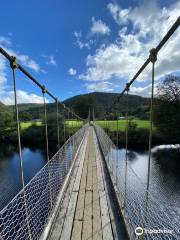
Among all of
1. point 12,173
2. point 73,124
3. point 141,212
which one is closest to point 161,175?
point 141,212

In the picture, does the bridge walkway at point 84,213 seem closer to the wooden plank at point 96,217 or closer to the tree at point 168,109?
the wooden plank at point 96,217

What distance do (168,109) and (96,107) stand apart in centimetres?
2763

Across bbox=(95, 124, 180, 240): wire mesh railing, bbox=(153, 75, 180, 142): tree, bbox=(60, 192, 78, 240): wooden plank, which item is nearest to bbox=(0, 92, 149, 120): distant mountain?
bbox=(95, 124, 180, 240): wire mesh railing

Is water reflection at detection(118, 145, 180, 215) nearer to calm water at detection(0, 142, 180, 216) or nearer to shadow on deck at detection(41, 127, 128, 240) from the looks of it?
calm water at detection(0, 142, 180, 216)

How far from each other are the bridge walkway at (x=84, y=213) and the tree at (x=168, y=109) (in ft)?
36.5

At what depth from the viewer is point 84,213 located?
170 cm

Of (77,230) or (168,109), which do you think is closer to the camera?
(77,230)

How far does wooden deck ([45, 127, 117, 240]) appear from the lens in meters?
1.39

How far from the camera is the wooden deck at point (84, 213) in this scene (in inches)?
54.9

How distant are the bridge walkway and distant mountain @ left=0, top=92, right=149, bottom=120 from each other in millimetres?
976

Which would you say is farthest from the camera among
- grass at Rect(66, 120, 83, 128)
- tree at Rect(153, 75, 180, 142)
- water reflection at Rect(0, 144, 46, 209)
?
tree at Rect(153, 75, 180, 142)

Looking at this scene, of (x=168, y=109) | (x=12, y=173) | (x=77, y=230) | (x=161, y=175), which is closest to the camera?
(x=77, y=230)

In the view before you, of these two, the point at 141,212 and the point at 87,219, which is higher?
the point at 87,219

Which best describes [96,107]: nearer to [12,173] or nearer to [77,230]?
[12,173]
